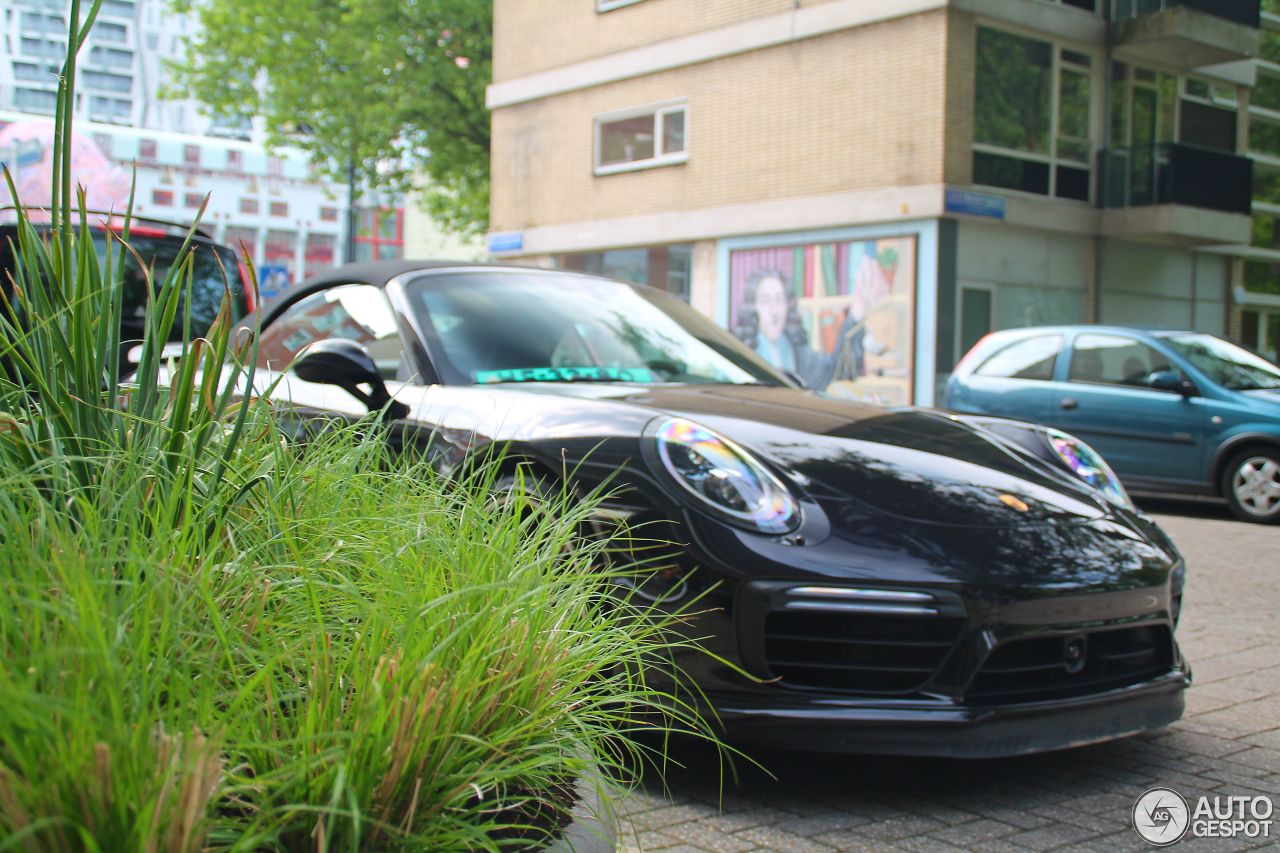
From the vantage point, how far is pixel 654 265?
74.7 ft

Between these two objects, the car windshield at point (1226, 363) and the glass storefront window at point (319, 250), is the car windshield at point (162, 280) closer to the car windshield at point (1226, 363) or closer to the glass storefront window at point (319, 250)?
the car windshield at point (1226, 363)

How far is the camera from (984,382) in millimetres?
11867

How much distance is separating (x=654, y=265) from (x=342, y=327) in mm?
18140

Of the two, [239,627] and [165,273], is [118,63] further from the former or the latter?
[239,627]

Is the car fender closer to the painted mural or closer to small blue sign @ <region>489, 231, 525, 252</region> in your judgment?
the painted mural

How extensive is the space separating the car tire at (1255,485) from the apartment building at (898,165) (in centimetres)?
700

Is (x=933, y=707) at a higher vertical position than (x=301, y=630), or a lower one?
lower

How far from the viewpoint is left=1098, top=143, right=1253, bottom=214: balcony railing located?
20.3m

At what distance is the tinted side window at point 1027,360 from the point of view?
11.6m

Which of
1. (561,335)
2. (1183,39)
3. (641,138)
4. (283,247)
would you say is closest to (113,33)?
(283,247)

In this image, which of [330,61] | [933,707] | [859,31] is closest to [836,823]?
[933,707]

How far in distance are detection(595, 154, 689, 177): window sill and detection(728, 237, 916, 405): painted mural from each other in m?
2.03

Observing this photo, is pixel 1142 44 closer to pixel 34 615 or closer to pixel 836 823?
pixel 836 823

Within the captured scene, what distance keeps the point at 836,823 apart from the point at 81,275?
203cm
